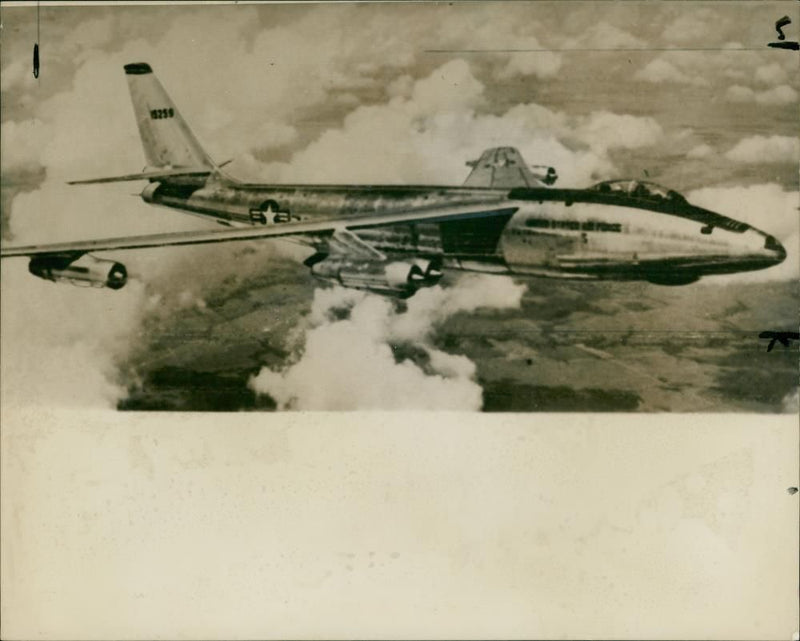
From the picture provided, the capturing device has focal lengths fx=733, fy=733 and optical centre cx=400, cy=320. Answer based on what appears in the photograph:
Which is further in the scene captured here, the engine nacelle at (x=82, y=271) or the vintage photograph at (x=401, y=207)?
the engine nacelle at (x=82, y=271)

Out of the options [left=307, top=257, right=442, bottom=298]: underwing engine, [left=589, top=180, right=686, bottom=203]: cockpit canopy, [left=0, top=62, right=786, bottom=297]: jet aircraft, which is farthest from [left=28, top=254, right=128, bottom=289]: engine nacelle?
[left=589, top=180, right=686, bottom=203]: cockpit canopy

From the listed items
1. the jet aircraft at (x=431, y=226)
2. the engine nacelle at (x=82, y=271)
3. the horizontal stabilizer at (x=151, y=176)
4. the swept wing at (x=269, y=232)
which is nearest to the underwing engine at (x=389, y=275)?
the jet aircraft at (x=431, y=226)

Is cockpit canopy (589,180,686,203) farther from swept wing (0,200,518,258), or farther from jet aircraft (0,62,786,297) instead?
swept wing (0,200,518,258)

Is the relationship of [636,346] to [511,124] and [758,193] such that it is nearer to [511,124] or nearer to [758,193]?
[758,193]

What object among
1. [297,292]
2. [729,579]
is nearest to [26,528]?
[297,292]

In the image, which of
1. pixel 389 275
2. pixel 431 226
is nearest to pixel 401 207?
pixel 431 226

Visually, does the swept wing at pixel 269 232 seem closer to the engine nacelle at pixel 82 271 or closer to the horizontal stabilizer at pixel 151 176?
the engine nacelle at pixel 82 271

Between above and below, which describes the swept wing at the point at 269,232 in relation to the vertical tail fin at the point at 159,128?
below
